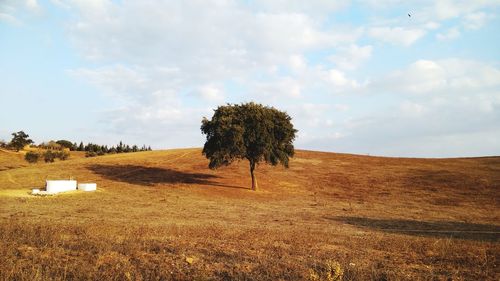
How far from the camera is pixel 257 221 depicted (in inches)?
1086

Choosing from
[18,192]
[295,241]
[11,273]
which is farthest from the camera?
[18,192]

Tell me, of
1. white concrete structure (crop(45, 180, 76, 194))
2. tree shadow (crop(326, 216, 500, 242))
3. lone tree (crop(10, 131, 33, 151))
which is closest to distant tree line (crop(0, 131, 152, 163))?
lone tree (crop(10, 131, 33, 151))

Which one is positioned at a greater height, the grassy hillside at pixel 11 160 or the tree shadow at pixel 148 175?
the grassy hillside at pixel 11 160

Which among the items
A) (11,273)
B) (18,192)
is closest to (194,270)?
(11,273)

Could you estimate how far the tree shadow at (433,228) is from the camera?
77.0 ft

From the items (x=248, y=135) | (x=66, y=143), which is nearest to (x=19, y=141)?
(x=66, y=143)

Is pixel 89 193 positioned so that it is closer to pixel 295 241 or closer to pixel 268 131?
pixel 268 131

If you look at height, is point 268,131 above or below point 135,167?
above

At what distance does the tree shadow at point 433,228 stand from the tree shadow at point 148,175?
24296 millimetres

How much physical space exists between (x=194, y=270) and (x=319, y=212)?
80.6ft

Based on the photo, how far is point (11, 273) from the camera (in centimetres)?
983

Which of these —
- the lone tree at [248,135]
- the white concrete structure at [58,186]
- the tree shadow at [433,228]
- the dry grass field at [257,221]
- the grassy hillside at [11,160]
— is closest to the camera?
the dry grass field at [257,221]

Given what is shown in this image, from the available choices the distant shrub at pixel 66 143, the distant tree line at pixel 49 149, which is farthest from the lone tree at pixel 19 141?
the distant shrub at pixel 66 143

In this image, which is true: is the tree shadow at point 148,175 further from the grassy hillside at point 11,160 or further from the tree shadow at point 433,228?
the tree shadow at point 433,228
